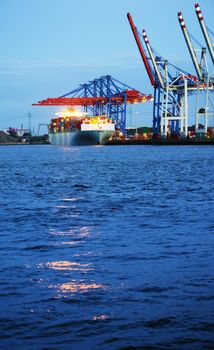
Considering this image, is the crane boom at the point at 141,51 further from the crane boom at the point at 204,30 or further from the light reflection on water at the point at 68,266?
the light reflection on water at the point at 68,266

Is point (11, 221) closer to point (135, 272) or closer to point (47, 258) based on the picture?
point (47, 258)

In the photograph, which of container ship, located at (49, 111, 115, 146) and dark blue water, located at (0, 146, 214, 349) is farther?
container ship, located at (49, 111, 115, 146)

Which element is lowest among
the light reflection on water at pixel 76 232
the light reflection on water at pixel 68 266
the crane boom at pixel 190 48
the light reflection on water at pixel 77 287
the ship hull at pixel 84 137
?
the light reflection on water at pixel 76 232

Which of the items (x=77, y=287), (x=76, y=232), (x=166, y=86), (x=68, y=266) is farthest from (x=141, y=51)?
(x=77, y=287)

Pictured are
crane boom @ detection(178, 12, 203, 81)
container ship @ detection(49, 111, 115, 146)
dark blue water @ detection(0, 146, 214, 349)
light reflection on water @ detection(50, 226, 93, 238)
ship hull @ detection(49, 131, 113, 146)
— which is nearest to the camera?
dark blue water @ detection(0, 146, 214, 349)

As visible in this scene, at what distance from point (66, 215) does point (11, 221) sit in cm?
196

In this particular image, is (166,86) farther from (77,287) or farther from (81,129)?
(77,287)

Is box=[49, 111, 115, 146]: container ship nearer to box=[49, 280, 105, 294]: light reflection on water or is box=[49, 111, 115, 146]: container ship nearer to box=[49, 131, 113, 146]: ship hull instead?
box=[49, 131, 113, 146]: ship hull

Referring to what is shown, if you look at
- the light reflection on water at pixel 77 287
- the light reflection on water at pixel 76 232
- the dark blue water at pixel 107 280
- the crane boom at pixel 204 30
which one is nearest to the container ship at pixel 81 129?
the crane boom at pixel 204 30

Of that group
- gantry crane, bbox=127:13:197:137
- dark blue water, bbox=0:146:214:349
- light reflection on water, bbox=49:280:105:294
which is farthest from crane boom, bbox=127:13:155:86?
light reflection on water, bbox=49:280:105:294

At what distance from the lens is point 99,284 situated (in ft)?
28.2

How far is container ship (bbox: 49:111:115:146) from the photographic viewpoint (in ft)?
466

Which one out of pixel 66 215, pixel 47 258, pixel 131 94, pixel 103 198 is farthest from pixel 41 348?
pixel 131 94

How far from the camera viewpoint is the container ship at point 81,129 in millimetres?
142000
